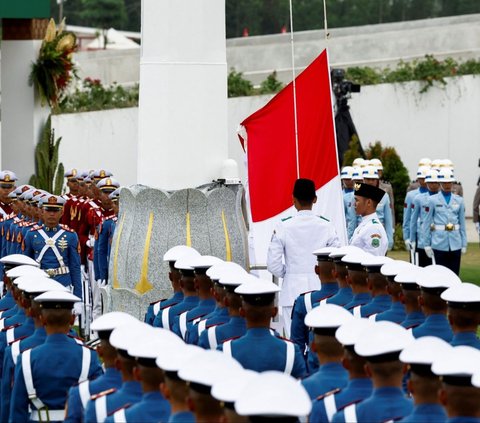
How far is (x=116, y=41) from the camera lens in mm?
49375

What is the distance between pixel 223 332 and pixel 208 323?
373mm

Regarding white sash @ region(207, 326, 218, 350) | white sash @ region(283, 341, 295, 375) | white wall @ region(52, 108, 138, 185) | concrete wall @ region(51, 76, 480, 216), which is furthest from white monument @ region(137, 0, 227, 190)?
white wall @ region(52, 108, 138, 185)

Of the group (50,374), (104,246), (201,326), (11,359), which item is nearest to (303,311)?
(201,326)

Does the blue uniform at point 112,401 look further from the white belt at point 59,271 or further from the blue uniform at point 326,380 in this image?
the white belt at point 59,271

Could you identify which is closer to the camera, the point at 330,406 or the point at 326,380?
the point at 330,406

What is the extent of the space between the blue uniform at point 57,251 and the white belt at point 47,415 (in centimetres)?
674

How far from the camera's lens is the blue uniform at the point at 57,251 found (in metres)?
14.3

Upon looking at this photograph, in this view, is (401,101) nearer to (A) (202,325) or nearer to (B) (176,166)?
(B) (176,166)

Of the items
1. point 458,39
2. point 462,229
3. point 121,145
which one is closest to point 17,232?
point 462,229

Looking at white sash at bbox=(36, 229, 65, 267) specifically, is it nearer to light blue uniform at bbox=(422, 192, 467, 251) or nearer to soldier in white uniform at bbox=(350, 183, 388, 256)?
soldier in white uniform at bbox=(350, 183, 388, 256)

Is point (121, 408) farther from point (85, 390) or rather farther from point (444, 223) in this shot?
point (444, 223)

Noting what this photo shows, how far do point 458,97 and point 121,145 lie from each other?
7.40m

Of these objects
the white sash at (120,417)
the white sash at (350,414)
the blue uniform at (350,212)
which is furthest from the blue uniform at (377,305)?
the blue uniform at (350,212)

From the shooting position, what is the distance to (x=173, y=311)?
9.42 m
